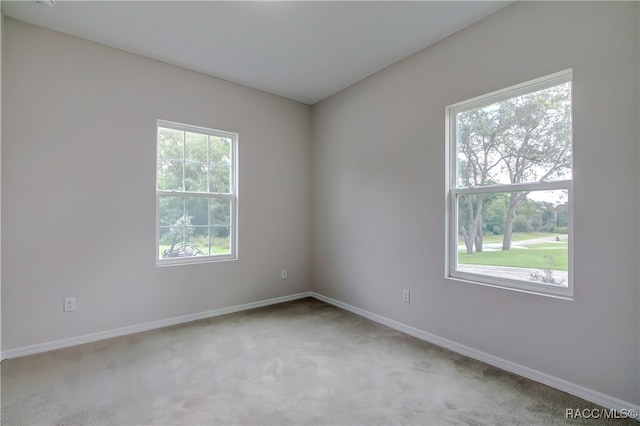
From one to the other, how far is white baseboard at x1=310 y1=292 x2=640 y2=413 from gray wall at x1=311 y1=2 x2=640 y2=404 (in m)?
0.04

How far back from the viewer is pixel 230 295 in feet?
11.8

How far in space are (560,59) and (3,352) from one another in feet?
15.5

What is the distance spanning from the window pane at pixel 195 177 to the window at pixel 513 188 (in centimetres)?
264

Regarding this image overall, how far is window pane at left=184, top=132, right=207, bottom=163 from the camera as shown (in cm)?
337

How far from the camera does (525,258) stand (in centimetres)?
228

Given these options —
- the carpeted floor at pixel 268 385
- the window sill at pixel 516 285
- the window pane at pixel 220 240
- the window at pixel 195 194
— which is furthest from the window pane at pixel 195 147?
the window sill at pixel 516 285

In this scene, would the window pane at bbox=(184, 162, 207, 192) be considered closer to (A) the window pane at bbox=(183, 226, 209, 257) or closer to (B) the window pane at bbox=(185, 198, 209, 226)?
(B) the window pane at bbox=(185, 198, 209, 226)

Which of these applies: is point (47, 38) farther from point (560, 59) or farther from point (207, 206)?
point (560, 59)

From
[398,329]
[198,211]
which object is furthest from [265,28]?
[398,329]

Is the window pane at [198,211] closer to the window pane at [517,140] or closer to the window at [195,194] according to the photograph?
the window at [195,194]

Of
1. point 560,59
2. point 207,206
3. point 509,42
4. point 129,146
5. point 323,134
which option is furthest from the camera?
point 323,134

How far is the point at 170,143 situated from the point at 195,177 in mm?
437

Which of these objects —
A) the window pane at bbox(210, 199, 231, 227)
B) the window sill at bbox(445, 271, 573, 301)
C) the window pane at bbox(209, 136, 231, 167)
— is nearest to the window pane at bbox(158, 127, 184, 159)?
the window pane at bbox(209, 136, 231, 167)

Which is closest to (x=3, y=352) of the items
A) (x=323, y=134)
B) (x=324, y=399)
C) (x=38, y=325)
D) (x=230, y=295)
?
(x=38, y=325)
